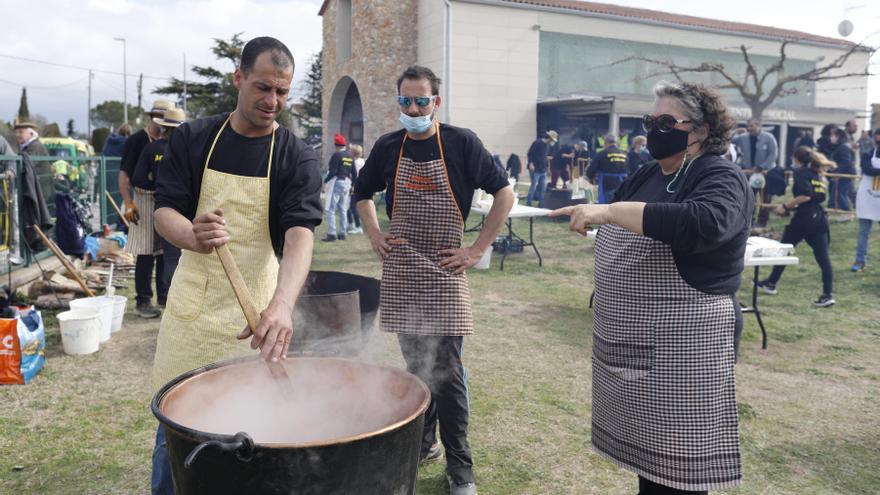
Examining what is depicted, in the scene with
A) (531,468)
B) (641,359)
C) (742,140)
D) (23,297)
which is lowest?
(531,468)

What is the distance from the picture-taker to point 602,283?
7.84 ft

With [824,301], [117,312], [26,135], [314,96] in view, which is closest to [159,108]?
[117,312]

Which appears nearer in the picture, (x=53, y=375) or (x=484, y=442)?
(x=484, y=442)

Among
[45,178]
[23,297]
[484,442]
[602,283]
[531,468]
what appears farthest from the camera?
[45,178]

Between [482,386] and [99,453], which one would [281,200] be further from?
[482,386]

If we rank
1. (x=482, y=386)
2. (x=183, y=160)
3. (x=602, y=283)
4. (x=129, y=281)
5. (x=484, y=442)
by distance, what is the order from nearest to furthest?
(x=183, y=160)
(x=602, y=283)
(x=484, y=442)
(x=482, y=386)
(x=129, y=281)

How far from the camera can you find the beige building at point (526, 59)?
21250 millimetres

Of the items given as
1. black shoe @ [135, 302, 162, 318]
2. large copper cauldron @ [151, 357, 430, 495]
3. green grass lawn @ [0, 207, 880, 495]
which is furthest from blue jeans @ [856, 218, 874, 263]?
black shoe @ [135, 302, 162, 318]

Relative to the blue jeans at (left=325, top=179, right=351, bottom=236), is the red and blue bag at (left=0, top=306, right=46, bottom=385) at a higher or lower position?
lower

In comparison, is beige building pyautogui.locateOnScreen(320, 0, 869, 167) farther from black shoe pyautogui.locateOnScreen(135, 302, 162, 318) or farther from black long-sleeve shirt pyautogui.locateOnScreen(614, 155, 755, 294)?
black long-sleeve shirt pyautogui.locateOnScreen(614, 155, 755, 294)

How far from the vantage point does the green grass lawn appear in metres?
3.19

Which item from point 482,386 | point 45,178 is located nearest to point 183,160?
point 482,386

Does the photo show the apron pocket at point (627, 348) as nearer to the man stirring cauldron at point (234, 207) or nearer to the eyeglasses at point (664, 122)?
the eyeglasses at point (664, 122)

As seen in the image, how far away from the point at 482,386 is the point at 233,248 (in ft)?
8.72
